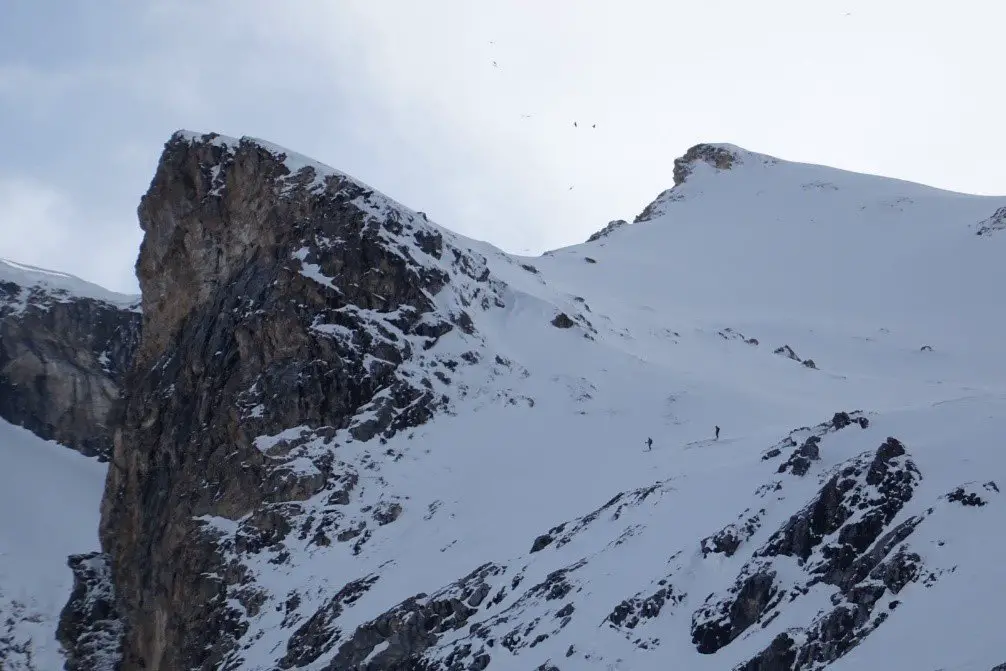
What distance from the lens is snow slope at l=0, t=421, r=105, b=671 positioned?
61344 millimetres

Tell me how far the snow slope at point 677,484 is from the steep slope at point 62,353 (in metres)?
32.0

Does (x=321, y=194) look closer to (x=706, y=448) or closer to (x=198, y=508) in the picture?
(x=198, y=508)

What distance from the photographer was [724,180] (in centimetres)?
10356

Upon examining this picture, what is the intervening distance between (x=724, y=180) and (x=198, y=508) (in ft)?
218

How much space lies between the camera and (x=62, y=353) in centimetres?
8838

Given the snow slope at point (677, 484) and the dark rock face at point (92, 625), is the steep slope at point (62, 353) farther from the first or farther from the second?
the dark rock face at point (92, 625)

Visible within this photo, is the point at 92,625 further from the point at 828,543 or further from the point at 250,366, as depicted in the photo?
the point at 828,543

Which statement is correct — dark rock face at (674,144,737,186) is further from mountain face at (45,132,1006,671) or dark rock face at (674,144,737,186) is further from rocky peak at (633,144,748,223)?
mountain face at (45,132,1006,671)

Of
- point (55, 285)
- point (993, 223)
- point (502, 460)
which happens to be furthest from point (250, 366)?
point (993, 223)

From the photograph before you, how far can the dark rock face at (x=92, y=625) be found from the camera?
48406mm

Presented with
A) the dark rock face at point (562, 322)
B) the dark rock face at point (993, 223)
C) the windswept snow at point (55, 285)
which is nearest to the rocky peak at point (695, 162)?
the dark rock face at point (993, 223)

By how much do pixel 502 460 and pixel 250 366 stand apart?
434 inches

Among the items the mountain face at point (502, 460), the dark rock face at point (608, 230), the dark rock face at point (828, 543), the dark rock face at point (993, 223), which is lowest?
the dark rock face at point (828, 543)

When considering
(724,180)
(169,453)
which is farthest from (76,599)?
(724,180)
